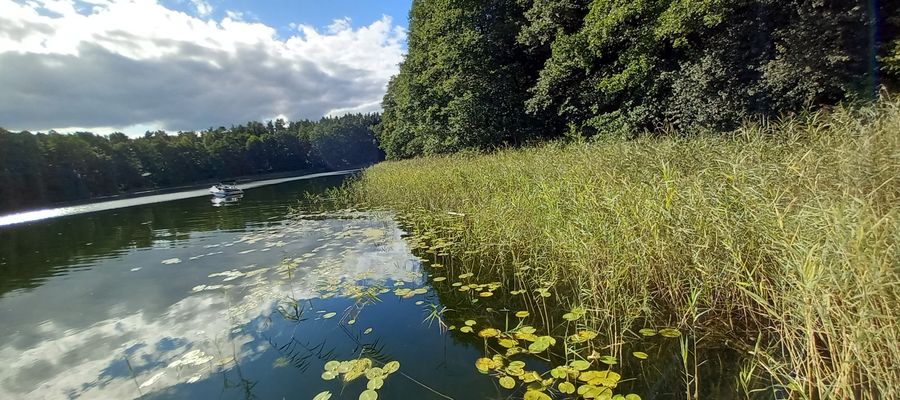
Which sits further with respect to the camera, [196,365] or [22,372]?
[22,372]

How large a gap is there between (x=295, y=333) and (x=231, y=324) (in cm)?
113

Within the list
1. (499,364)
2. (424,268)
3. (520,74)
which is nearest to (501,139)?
(520,74)

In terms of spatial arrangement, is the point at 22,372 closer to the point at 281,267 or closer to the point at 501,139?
the point at 281,267

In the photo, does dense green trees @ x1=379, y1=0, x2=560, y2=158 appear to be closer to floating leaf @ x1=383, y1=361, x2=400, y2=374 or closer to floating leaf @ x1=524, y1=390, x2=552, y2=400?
floating leaf @ x1=383, y1=361, x2=400, y2=374

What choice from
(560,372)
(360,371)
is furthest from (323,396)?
(560,372)

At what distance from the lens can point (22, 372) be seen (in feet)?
14.9

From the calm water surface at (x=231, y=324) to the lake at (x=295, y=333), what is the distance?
0.08ft

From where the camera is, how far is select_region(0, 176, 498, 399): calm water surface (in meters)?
3.68

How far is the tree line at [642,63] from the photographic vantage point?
8.38m

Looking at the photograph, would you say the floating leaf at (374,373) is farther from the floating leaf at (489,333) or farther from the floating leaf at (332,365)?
the floating leaf at (489,333)

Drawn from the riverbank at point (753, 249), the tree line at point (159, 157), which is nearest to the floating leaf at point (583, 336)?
the riverbank at point (753, 249)

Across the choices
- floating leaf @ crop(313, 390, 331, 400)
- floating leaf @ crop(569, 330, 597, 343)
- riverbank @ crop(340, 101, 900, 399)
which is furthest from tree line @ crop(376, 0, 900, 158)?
floating leaf @ crop(313, 390, 331, 400)

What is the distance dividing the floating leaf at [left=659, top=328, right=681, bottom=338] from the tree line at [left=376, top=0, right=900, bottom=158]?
9155mm

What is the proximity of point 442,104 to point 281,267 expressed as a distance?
18.2 meters
